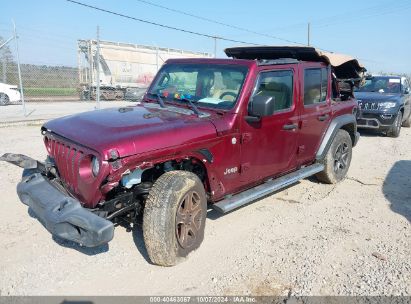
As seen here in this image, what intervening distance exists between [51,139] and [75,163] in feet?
2.43

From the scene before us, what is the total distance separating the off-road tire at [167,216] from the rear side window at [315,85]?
2.45m

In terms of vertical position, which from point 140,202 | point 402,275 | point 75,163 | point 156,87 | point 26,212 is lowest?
point 402,275

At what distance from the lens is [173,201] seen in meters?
3.40

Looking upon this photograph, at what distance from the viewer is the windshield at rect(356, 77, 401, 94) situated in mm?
11844

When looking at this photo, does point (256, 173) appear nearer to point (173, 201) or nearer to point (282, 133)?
point (282, 133)

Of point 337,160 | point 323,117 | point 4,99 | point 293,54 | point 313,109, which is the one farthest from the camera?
point 4,99

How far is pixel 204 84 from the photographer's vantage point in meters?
4.51

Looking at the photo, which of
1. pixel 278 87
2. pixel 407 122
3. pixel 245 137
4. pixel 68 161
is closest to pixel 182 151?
pixel 245 137

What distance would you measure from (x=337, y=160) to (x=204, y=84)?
301 cm

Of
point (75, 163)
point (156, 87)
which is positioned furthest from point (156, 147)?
point (156, 87)

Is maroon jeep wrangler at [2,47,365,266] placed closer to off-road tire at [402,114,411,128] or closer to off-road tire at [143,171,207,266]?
off-road tire at [143,171,207,266]

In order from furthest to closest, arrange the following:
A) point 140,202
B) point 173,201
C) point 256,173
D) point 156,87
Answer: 1. point 156,87
2. point 256,173
3. point 140,202
4. point 173,201

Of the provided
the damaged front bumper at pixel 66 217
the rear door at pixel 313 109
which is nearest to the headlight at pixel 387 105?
the rear door at pixel 313 109

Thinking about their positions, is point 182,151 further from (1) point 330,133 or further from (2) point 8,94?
(2) point 8,94
